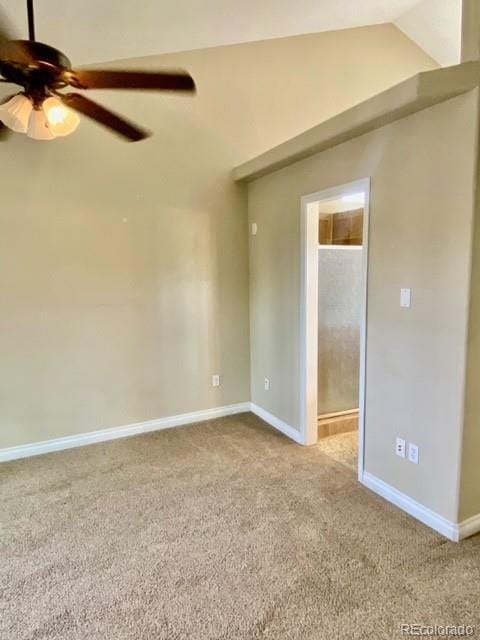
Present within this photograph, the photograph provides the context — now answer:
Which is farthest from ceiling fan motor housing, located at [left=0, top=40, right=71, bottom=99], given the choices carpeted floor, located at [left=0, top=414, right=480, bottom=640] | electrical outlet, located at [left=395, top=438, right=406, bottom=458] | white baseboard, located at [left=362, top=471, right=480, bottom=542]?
white baseboard, located at [left=362, top=471, right=480, bottom=542]

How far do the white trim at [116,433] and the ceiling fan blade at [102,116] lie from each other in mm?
2511

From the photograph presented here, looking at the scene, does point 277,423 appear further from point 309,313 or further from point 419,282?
point 419,282

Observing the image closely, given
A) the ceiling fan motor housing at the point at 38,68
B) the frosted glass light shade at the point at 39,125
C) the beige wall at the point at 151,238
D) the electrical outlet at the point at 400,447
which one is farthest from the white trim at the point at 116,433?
the ceiling fan motor housing at the point at 38,68

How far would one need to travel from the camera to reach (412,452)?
8.28 ft

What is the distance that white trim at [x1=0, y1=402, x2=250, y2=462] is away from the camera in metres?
3.39

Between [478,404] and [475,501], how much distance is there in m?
0.57

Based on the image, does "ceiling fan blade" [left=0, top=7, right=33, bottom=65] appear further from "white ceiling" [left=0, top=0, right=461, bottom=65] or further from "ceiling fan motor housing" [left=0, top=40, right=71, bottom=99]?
"white ceiling" [left=0, top=0, right=461, bottom=65]

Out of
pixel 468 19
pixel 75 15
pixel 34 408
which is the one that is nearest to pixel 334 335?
pixel 468 19

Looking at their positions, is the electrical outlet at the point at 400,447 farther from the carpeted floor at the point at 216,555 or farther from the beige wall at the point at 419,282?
the carpeted floor at the point at 216,555

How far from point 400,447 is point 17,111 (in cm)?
279

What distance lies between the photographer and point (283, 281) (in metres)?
3.70

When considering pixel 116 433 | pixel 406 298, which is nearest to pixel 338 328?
pixel 406 298

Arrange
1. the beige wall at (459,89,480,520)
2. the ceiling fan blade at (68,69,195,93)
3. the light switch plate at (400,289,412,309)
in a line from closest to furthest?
the ceiling fan blade at (68,69,195,93)
the beige wall at (459,89,480,520)
the light switch plate at (400,289,412,309)

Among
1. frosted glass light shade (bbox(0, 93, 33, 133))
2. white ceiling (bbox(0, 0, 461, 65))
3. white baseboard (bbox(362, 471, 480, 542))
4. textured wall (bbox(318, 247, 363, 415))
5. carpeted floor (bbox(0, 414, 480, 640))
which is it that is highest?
white ceiling (bbox(0, 0, 461, 65))
